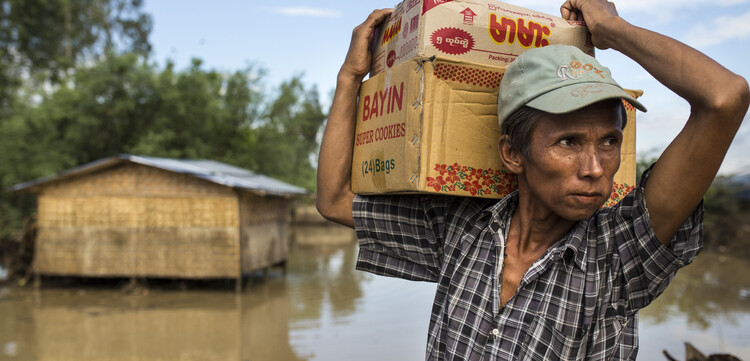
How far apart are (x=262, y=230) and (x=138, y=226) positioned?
106 inches

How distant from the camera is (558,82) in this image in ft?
4.04

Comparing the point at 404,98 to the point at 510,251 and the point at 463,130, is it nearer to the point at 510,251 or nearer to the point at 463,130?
the point at 463,130

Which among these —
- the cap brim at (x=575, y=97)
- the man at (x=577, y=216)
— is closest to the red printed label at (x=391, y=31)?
the man at (x=577, y=216)

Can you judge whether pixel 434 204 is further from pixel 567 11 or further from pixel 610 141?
pixel 567 11

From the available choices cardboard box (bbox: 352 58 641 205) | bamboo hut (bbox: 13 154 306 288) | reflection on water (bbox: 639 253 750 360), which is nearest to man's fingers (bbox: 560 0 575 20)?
cardboard box (bbox: 352 58 641 205)

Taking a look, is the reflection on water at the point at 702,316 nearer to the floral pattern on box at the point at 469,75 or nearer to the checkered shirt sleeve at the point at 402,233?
the checkered shirt sleeve at the point at 402,233

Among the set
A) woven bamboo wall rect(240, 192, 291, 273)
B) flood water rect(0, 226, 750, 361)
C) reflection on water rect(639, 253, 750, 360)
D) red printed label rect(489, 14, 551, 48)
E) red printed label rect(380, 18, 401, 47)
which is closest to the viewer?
red printed label rect(489, 14, 551, 48)

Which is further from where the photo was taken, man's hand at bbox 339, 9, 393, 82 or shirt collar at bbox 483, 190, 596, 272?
man's hand at bbox 339, 9, 393, 82

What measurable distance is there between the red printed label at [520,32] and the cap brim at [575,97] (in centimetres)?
33

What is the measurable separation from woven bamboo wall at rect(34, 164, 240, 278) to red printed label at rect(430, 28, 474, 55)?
413 inches

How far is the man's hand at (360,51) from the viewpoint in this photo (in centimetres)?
175

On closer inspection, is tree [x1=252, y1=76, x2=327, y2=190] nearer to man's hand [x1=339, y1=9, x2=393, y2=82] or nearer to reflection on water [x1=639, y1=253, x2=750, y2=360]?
reflection on water [x1=639, y1=253, x2=750, y2=360]

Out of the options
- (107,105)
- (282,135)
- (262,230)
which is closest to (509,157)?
(262,230)

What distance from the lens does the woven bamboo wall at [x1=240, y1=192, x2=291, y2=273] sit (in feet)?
38.8
